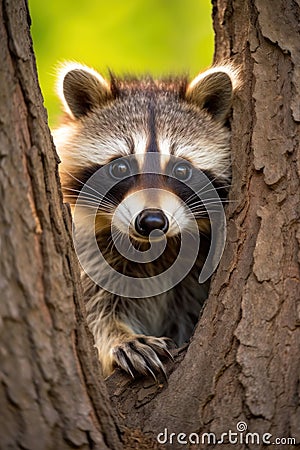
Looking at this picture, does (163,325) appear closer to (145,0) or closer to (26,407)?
(26,407)

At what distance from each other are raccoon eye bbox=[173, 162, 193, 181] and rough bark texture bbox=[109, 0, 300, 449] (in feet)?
1.45

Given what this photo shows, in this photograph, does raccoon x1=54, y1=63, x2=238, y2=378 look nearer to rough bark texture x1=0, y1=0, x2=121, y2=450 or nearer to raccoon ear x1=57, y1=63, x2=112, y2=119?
raccoon ear x1=57, y1=63, x2=112, y2=119

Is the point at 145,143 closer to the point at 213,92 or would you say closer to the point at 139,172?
the point at 139,172

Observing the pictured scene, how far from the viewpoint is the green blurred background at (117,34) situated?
719cm

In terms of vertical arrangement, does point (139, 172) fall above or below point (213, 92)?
below

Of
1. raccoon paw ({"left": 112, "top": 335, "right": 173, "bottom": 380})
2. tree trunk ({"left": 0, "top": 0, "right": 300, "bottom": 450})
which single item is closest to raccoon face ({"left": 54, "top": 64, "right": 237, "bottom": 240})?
tree trunk ({"left": 0, "top": 0, "right": 300, "bottom": 450})

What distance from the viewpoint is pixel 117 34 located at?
24.3ft

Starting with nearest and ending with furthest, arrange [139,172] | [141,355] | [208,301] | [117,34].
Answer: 1. [208,301]
2. [141,355]
3. [139,172]
4. [117,34]

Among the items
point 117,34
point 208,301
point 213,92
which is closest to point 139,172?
point 213,92

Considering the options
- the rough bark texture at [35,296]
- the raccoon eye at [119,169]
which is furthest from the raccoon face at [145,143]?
the rough bark texture at [35,296]

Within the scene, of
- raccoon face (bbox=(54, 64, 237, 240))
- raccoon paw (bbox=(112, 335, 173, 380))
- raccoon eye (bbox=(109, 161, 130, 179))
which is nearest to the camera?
raccoon paw (bbox=(112, 335, 173, 380))

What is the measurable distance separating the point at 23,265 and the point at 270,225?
133 centimetres

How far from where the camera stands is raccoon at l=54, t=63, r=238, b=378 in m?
4.04

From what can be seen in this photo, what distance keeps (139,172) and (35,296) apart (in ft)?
5.85
